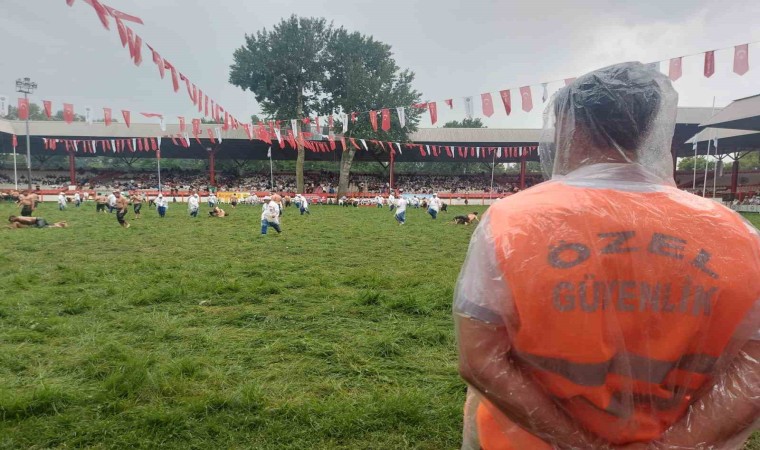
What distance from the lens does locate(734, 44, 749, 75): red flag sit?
10.9 metres

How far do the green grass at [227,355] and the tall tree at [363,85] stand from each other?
2695 centimetres

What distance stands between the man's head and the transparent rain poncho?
15mm

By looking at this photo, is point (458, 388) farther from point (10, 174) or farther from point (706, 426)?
point (10, 174)

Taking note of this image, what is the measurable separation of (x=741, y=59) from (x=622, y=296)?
13.8 m

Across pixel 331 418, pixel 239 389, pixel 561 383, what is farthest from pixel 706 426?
pixel 239 389

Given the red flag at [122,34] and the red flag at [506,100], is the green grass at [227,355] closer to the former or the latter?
the red flag at [122,34]

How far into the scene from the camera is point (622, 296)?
972 millimetres

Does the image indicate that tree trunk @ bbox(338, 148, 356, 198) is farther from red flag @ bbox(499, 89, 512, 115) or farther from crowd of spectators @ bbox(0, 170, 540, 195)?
red flag @ bbox(499, 89, 512, 115)

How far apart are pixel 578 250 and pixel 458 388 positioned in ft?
8.40

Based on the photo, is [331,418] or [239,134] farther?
[239,134]

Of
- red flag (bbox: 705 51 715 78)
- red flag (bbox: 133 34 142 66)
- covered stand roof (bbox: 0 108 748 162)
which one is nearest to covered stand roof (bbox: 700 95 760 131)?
covered stand roof (bbox: 0 108 748 162)

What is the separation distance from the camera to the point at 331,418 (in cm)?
279

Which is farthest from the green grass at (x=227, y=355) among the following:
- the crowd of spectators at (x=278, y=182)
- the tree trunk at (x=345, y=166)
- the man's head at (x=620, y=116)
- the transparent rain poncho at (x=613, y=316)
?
the crowd of spectators at (x=278, y=182)

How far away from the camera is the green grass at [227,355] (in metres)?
2.68
